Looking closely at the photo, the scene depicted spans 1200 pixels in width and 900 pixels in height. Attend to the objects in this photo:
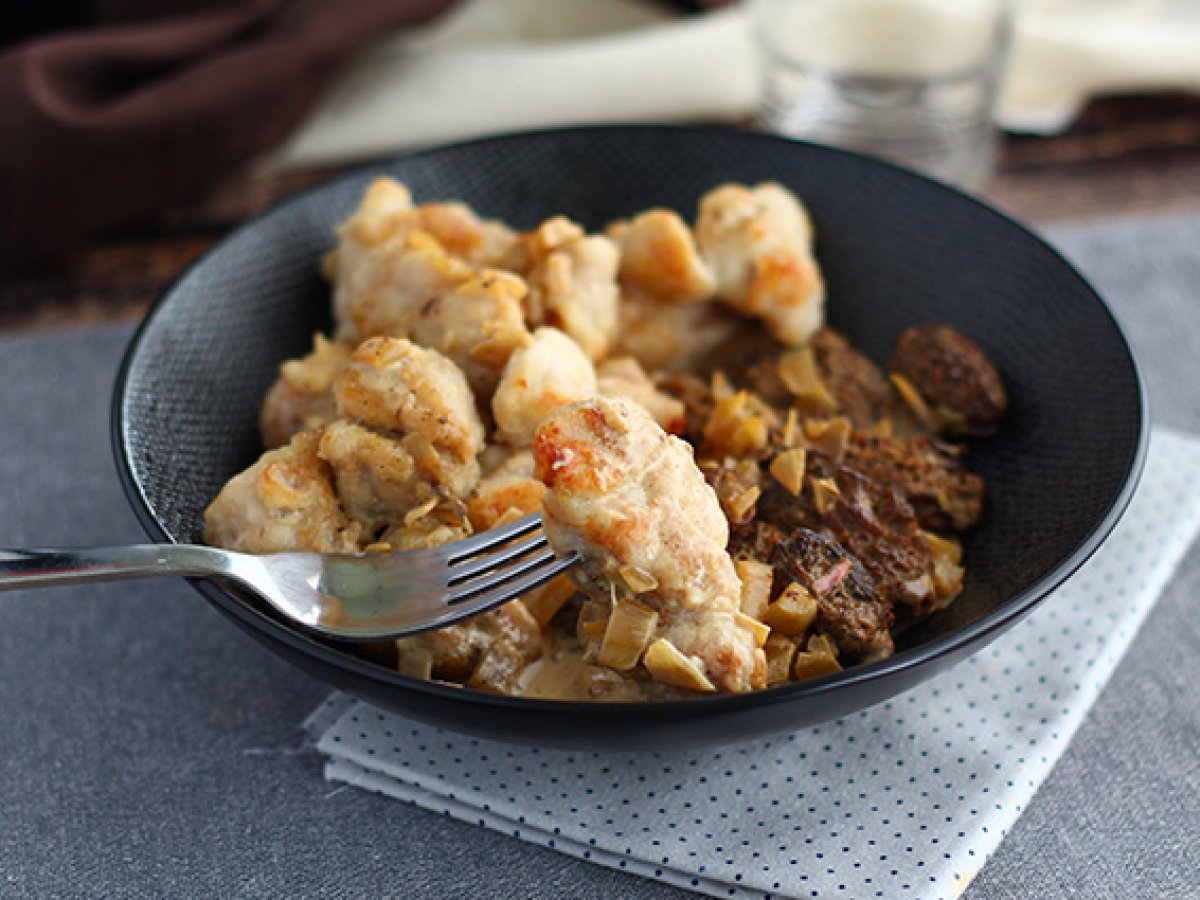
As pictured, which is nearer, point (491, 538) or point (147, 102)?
point (491, 538)

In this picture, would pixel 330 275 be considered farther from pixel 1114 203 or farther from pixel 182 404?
pixel 1114 203

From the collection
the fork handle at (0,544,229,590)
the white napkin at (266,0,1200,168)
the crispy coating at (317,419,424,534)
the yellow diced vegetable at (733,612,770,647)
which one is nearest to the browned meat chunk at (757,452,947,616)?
the yellow diced vegetable at (733,612,770,647)

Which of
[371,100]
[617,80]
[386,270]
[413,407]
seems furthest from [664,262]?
[371,100]

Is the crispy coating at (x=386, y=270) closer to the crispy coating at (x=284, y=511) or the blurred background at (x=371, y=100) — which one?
the crispy coating at (x=284, y=511)

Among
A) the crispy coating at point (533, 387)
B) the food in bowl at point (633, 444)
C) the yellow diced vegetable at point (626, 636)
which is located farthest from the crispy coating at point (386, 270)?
the yellow diced vegetable at point (626, 636)

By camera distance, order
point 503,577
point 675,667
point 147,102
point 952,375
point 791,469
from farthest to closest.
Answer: point 147,102 < point 952,375 < point 791,469 < point 503,577 < point 675,667

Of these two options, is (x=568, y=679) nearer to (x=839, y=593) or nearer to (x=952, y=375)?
(x=839, y=593)
